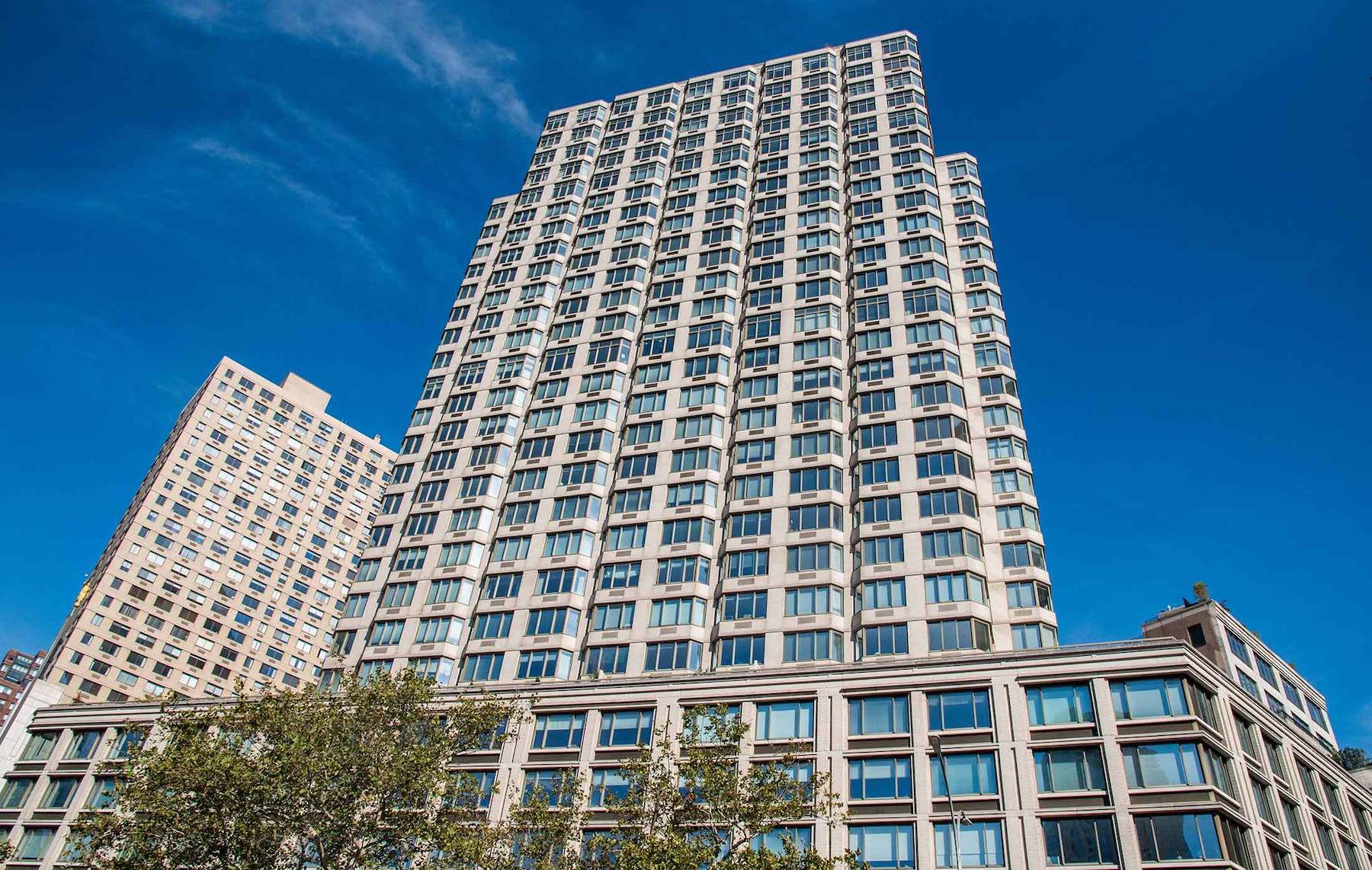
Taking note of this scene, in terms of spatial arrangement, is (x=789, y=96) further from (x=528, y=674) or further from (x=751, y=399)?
(x=528, y=674)

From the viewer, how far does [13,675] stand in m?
159

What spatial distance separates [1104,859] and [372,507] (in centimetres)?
11842

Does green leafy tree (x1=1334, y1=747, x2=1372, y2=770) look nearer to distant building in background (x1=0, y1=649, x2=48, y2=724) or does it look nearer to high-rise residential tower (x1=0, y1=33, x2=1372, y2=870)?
high-rise residential tower (x1=0, y1=33, x2=1372, y2=870)

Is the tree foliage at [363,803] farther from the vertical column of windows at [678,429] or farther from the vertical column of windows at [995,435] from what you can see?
the vertical column of windows at [995,435]

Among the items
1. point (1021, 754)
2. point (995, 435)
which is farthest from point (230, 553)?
point (1021, 754)

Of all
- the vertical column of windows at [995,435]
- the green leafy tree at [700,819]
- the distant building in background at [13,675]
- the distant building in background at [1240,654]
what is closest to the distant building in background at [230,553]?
the distant building in background at [13,675]

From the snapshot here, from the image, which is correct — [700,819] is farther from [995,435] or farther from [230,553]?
[230,553]

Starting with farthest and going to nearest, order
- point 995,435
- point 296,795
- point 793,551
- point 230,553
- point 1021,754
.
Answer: point 230,553 → point 995,435 → point 793,551 → point 1021,754 → point 296,795

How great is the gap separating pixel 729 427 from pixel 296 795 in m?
41.0

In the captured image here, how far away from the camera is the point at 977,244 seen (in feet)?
257

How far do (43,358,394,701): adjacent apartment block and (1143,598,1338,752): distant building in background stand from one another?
77.6 meters

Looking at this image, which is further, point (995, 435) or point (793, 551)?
point (995, 435)

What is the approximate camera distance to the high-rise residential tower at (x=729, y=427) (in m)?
61.0

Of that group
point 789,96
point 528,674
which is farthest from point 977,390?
point 789,96
